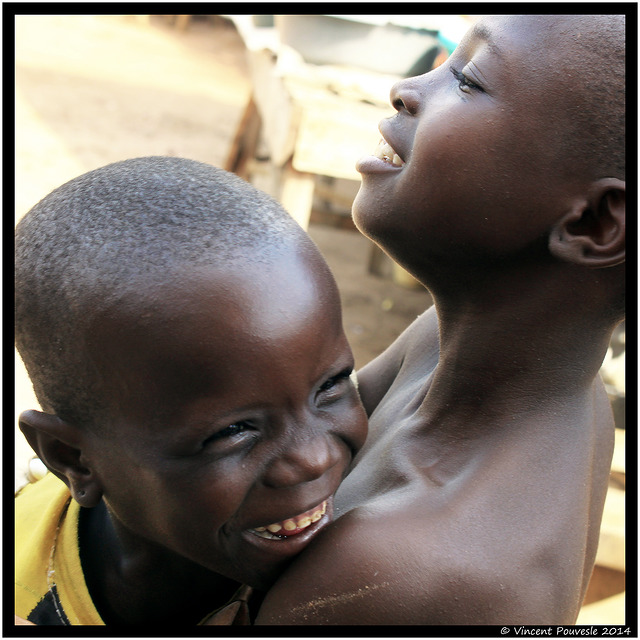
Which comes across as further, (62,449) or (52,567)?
(52,567)

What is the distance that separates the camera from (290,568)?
45.5 inches

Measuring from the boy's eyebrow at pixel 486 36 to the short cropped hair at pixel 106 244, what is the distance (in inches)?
15.6

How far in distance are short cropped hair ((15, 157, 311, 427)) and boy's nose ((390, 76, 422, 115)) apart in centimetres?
28

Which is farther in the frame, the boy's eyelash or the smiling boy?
the boy's eyelash

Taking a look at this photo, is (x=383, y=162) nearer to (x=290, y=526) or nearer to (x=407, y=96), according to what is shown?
(x=407, y=96)

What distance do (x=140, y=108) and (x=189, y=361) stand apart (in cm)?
762

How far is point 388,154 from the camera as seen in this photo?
135cm

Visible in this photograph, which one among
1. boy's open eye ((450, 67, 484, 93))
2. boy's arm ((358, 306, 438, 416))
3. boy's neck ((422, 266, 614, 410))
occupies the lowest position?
boy's arm ((358, 306, 438, 416))

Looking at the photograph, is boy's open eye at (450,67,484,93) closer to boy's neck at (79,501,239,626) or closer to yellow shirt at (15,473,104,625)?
boy's neck at (79,501,239,626)

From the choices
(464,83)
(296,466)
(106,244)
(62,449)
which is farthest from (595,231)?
(62,449)

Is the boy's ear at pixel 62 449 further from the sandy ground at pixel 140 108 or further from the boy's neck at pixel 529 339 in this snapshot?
the sandy ground at pixel 140 108

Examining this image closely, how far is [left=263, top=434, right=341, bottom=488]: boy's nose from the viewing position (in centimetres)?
108

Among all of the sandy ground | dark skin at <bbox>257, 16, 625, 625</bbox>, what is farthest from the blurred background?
dark skin at <bbox>257, 16, 625, 625</bbox>

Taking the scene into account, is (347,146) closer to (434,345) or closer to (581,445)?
(434,345)
